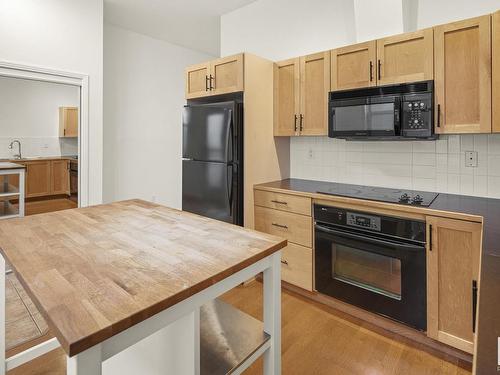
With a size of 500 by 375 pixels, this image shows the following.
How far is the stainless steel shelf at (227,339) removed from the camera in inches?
46.8

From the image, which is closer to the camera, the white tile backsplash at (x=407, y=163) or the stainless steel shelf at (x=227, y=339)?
the stainless steel shelf at (x=227, y=339)

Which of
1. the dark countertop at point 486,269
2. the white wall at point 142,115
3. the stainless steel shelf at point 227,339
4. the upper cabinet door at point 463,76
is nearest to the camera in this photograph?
the dark countertop at point 486,269

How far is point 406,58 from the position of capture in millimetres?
2205

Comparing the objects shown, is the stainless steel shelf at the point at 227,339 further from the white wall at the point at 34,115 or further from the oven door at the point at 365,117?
the white wall at the point at 34,115

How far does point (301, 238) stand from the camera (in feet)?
8.43

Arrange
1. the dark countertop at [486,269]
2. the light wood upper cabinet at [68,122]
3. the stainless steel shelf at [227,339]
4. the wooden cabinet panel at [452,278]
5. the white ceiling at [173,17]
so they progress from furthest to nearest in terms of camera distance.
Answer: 1. the white ceiling at [173,17]
2. the light wood upper cabinet at [68,122]
3. the wooden cabinet panel at [452,278]
4. the stainless steel shelf at [227,339]
5. the dark countertop at [486,269]

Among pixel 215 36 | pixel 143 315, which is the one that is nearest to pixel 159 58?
pixel 215 36

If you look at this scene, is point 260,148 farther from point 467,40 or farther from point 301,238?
point 467,40

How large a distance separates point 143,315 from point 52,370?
151 cm

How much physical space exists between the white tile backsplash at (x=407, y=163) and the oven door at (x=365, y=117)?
400mm

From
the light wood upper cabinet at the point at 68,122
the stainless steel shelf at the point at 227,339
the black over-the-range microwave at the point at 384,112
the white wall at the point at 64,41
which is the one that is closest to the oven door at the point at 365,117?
the black over-the-range microwave at the point at 384,112

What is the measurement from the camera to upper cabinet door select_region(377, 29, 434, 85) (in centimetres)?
211

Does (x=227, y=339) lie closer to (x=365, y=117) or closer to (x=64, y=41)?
(x=365, y=117)

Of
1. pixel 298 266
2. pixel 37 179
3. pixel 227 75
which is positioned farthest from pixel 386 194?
pixel 37 179
